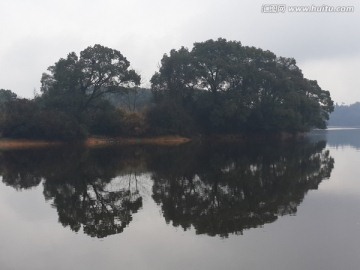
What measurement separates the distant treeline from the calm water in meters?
30.9

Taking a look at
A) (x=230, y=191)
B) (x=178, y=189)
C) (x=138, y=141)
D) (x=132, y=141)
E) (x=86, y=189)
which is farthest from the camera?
(x=138, y=141)

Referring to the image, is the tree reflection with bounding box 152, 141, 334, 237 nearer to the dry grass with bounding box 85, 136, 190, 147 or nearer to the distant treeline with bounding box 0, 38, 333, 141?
the dry grass with bounding box 85, 136, 190, 147

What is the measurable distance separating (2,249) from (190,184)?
37.1 ft

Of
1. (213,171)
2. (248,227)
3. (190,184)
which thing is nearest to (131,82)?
(213,171)

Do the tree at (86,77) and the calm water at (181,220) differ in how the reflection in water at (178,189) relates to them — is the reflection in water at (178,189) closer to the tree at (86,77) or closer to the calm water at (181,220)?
the calm water at (181,220)

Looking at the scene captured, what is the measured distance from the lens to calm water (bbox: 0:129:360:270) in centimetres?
1012

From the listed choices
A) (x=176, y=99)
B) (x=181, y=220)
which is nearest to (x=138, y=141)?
(x=176, y=99)

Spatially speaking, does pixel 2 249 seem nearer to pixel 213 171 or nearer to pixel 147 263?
pixel 147 263

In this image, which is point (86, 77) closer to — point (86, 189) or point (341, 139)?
point (86, 189)

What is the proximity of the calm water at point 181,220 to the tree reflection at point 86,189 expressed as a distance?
51mm

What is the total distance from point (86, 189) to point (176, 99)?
49.1m

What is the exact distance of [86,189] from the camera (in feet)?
65.3

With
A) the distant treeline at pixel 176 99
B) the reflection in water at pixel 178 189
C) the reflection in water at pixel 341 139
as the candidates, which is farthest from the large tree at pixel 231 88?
the reflection in water at pixel 178 189

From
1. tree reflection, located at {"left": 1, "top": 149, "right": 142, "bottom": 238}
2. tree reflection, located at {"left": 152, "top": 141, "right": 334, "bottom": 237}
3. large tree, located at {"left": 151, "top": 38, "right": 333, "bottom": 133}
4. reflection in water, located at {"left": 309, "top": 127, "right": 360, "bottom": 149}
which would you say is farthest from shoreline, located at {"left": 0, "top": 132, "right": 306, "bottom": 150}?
tree reflection, located at {"left": 152, "top": 141, "right": 334, "bottom": 237}
